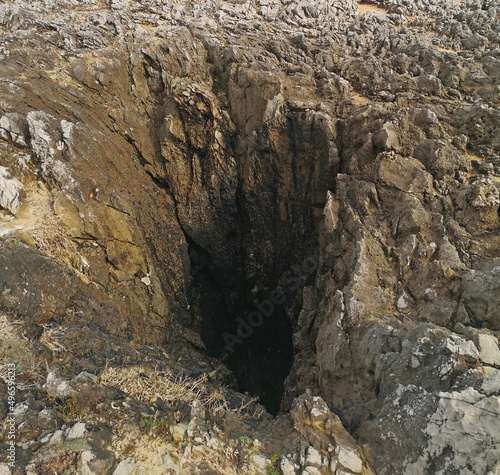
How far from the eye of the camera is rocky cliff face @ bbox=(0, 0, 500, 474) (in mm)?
4410

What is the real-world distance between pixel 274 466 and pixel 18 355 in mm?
3875

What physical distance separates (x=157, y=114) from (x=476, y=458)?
1239 cm

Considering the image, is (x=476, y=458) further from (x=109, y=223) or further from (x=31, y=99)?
(x=31, y=99)

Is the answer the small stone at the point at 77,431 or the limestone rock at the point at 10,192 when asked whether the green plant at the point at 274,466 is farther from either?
the limestone rock at the point at 10,192

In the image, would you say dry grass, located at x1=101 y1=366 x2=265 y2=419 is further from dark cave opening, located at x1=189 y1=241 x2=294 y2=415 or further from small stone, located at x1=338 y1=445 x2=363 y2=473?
dark cave opening, located at x1=189 y1=241 x2=294 y2=415

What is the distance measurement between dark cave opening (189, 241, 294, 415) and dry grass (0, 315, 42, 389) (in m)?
7.24

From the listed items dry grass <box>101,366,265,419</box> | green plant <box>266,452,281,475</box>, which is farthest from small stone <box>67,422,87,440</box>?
green plant <box>266,452,281,475</box>

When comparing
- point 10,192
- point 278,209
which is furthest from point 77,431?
point 278,209

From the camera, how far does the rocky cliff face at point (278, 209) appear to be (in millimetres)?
4410

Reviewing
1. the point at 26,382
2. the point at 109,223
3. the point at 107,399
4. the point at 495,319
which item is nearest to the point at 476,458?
the point at 495,319

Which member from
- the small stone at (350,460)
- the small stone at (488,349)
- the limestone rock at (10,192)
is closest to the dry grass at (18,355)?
the limestone rock at (10,192)

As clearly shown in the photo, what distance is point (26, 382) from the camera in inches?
171

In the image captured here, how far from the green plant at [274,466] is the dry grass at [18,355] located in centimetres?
326

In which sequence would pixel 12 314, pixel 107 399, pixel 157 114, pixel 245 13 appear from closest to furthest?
pixel 107 399
pixel 12 314
pixel 157 114
pixel 245 13
